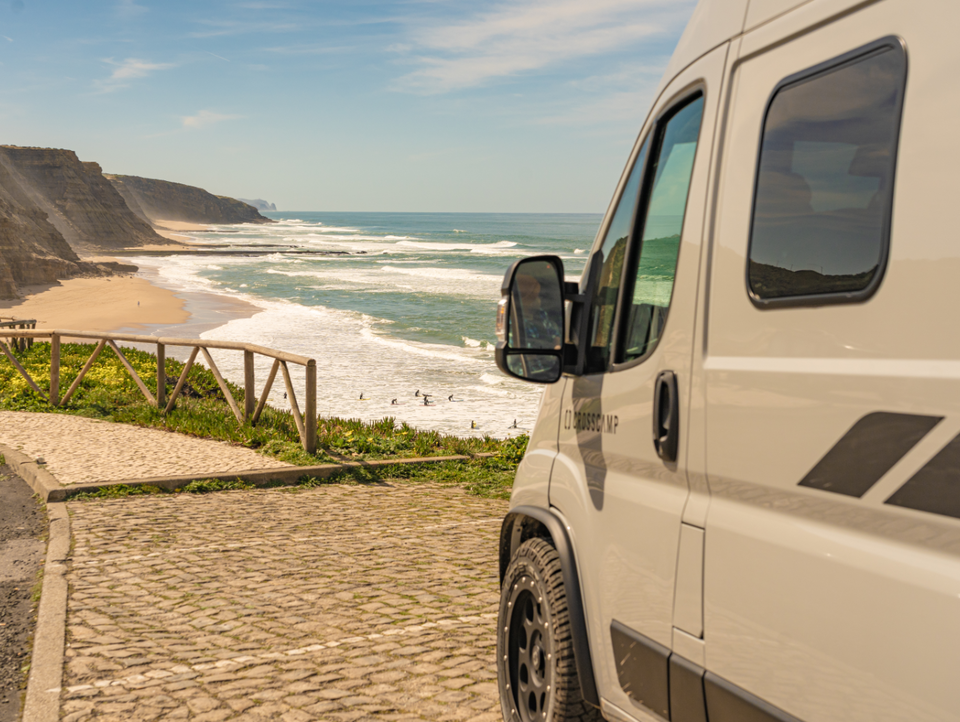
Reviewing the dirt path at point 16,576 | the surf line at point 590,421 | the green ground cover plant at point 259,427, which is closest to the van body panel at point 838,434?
the surf line at point 590,421

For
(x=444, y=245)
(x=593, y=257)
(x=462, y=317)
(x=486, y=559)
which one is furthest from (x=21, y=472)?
(x=444, y=245)

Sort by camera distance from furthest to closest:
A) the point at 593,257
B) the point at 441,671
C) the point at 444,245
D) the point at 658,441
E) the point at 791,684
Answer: the point at 444,245
the point at 441,671
the point at 593,257
the point at 658,441
the point at 791,684

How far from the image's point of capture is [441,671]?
437 centimetres

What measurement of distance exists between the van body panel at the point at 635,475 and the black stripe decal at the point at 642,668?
0.10 feet

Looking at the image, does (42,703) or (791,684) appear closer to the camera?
(791,684)

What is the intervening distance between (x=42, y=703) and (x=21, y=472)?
5.68 m

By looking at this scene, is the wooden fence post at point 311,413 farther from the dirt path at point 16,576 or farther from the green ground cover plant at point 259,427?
the dirt path at point 16,576

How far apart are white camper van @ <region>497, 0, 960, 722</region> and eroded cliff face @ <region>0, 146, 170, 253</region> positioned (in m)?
94.2

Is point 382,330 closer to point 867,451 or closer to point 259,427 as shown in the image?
point 259,427

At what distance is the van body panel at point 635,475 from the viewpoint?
240 cm

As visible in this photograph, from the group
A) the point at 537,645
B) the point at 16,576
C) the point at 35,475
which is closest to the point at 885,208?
the point at 537,645

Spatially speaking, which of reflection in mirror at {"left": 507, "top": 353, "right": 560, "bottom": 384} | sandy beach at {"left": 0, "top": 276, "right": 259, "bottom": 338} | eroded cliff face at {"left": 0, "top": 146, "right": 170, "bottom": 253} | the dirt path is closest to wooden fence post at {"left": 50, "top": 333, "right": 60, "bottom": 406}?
the dirt path

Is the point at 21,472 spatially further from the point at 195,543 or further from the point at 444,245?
the point at 444,245

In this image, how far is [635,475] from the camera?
2631 millimetres
